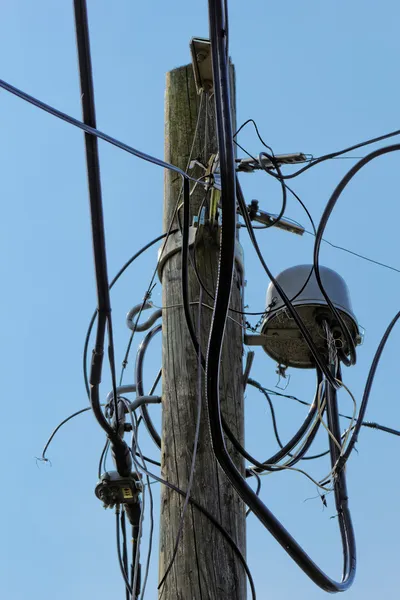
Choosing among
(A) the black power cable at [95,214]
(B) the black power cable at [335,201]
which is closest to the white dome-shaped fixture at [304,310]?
(B) the black power cable at [335,201]

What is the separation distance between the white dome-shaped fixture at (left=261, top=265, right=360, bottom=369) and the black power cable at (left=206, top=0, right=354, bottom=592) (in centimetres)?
163

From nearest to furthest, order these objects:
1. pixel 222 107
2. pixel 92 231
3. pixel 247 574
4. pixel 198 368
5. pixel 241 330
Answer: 1. pixel 222 107
2. pixel 92 231
3. pixel 247 574
4. pixel 198 368
5. pixel 241 330

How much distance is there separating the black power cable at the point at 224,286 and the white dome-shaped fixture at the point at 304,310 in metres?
1.63

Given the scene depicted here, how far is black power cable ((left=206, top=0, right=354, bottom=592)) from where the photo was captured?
265 cm

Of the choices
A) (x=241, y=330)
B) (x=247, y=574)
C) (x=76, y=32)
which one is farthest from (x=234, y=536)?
(x=76, y=32)

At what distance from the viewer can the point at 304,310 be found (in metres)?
4.77

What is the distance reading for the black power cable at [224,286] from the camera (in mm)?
2652

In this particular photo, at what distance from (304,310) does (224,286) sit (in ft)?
6.82

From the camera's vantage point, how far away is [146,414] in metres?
4.52

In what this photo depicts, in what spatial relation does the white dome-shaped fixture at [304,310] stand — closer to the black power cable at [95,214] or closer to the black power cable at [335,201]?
the black power cable at [335,201]

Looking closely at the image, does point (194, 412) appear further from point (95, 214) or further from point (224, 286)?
point (224, 286)

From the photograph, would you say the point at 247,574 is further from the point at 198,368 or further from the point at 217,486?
the point at 198,368

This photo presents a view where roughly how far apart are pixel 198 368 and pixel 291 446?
973mm

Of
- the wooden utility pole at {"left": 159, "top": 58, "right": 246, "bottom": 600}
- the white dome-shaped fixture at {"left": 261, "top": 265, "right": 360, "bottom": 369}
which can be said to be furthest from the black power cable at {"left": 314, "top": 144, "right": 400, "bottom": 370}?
the wooden utility pole at {"left": 159, "top": 58, "right": 246, "bottom": 600}
